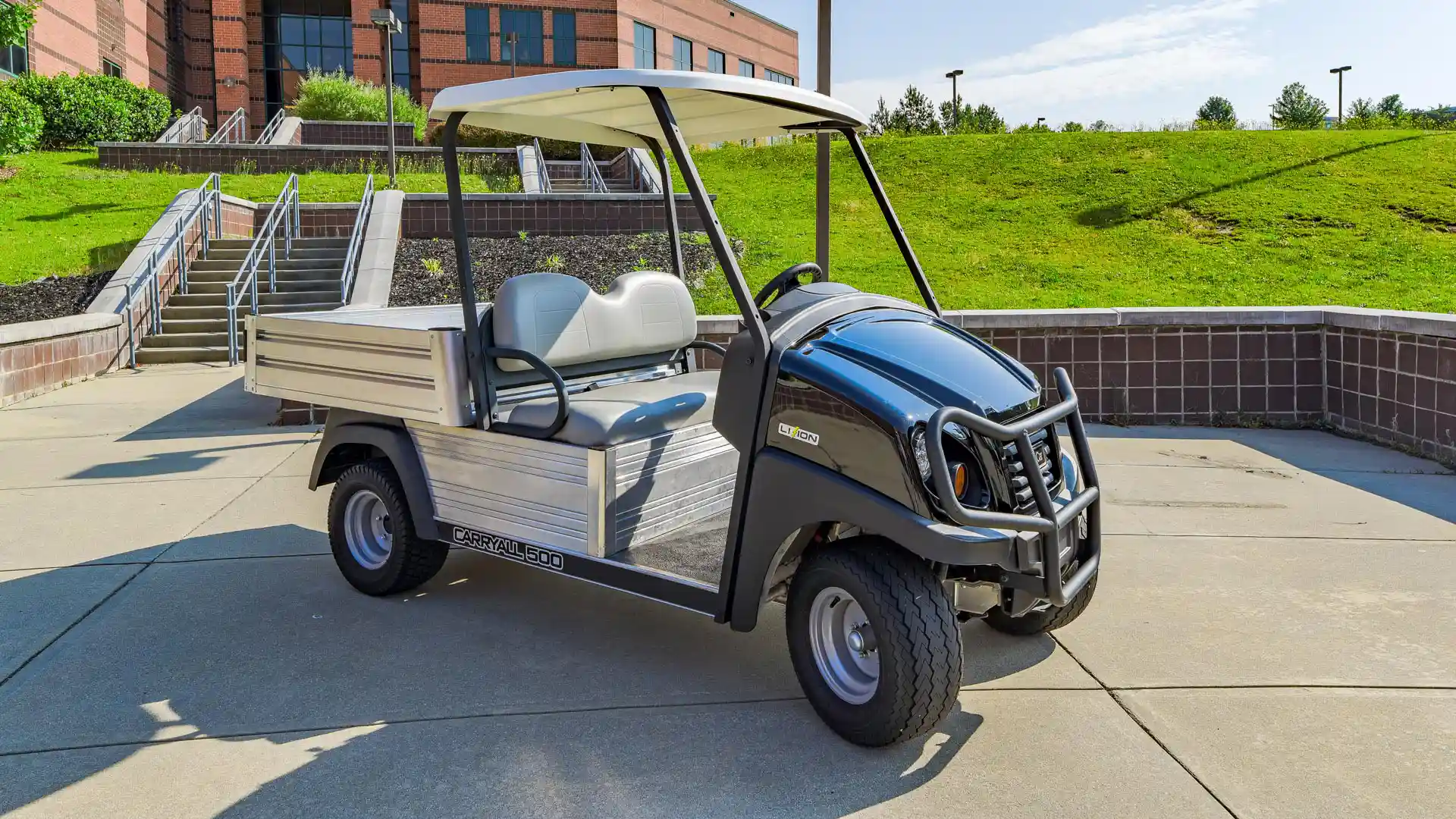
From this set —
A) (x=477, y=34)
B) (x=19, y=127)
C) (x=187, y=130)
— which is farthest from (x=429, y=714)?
(x=477, y=34)

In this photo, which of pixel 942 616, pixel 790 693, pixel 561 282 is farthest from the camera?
pixel 561 282

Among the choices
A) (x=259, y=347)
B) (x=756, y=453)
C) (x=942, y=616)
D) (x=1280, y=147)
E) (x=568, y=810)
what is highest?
(x=1280, y=147)

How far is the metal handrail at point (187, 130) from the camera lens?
27.7 metres

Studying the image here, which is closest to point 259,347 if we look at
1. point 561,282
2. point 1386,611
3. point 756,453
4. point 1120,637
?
point 561,282

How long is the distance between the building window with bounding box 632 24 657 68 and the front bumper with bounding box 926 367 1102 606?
134ft

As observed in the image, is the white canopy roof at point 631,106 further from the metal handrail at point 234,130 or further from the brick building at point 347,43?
the brick building at point 347,43

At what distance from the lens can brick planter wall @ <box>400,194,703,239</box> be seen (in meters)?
15.9

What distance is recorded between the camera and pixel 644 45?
43.3m

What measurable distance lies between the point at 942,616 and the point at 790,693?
0.83 m

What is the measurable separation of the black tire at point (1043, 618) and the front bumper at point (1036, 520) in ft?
0.87

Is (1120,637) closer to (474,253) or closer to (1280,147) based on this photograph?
(474,253)

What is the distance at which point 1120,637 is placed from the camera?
4.38 m

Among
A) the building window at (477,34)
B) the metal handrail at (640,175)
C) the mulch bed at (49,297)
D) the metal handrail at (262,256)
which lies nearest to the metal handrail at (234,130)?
the building window at (477,34)

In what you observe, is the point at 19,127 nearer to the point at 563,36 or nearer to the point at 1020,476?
the point at 1020,476
